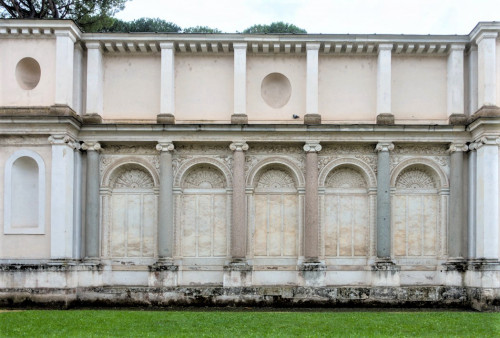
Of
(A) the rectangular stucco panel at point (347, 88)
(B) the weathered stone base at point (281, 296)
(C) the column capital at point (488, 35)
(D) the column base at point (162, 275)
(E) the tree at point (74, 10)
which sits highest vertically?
(E) the tree at point (74, 10)

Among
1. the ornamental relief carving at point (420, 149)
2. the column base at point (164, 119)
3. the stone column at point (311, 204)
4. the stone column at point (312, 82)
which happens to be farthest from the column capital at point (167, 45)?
the ornamental relief carving at point (420, 149)

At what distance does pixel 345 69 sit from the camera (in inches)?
1033

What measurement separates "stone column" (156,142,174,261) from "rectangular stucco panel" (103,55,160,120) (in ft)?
5.97

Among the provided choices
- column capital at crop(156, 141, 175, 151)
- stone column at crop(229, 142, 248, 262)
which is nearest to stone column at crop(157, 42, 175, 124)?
column capital at crop(156, 141, 175, 151)

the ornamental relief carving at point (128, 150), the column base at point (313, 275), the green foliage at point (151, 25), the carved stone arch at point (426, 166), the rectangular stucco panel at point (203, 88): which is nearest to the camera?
the column base at point (313, 275)

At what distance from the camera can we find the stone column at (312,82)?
2547 centimetres

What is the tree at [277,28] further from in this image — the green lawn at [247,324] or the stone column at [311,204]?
the green lawn at [247,324]

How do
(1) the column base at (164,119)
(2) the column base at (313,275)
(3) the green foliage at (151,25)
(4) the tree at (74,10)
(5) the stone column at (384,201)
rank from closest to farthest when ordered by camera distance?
(2) the column base at (313,275) < (5) the stone column at (384,201) < (1) the column base at (164,119) < (4) the tree at (74,10) < (3) the green foliage at (151,25)

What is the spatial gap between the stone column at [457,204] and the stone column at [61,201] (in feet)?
49.7

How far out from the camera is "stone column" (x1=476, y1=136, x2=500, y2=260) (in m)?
23.5

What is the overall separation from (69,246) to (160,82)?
7614 mm

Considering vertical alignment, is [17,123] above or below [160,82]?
below

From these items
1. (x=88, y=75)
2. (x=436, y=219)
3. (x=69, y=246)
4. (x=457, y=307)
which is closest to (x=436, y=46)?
(x=436, y=219)

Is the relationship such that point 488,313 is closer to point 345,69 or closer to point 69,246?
point 345,69
